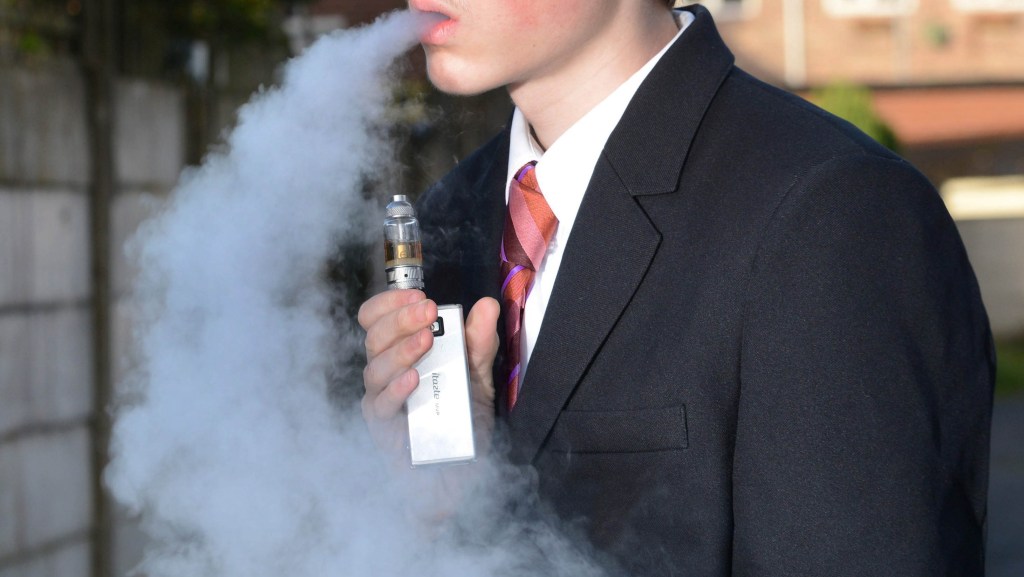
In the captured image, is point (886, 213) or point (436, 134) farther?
point (436, 134)

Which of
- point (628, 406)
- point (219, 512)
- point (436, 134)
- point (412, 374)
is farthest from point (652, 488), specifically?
point (436, 134)

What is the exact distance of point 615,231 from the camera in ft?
5.31

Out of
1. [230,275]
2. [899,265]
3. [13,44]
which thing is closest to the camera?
[899,265]

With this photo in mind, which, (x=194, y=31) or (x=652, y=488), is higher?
(x=194, y=31)

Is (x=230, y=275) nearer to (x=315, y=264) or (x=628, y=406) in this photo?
(x=315, y=264)

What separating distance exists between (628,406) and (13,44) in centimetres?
249

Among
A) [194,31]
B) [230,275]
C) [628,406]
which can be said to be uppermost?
[194,31]

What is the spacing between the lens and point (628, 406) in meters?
1.53

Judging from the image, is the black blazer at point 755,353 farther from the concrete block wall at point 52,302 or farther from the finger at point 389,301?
the concrete block wall at point 52,302

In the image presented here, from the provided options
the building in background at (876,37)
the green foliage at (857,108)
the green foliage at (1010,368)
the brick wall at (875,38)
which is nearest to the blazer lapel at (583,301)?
the green foliage at (857,108)

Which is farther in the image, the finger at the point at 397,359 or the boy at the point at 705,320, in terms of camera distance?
the finger at the point at 397,359

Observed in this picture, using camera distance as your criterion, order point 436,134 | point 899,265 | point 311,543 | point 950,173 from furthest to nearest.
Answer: point 950,173 < point 436,134 < point 311,543 < point 899,265

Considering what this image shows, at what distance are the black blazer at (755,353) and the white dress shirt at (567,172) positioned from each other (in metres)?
0.05

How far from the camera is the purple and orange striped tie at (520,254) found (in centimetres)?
173
